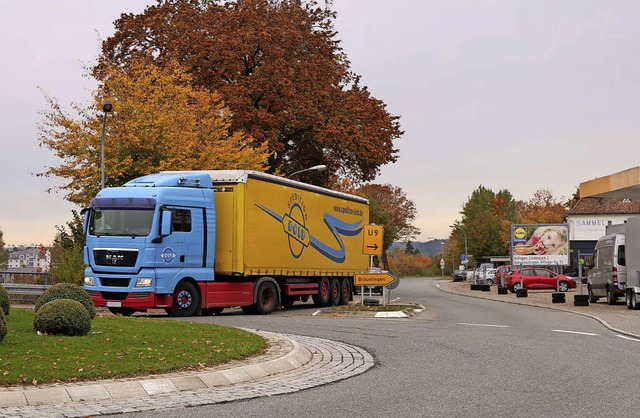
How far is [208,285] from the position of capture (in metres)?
23.5

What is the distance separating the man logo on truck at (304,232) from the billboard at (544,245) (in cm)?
2085

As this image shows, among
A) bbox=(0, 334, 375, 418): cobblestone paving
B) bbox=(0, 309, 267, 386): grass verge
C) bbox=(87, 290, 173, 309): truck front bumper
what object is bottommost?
bbox=(0, 334, 375, 418): cobblestone paving

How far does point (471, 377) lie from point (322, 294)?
19159 mm

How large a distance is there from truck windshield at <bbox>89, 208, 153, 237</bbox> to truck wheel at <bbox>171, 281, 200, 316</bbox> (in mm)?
1941

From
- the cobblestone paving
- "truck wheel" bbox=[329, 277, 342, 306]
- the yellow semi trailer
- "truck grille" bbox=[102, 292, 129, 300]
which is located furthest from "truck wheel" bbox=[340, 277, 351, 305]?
the cobblestone paving

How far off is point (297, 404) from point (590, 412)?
116 inches

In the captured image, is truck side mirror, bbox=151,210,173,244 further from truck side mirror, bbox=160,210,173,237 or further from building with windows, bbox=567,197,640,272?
building with windows, bbox=567,197,640,272

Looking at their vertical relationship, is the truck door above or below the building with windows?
below

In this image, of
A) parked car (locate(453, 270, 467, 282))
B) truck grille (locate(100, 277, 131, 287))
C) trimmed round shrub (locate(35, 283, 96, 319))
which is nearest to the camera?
trimmed round shrub (locate(35, 283, 96, 319))

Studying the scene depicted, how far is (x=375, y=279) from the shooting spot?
2677 cm

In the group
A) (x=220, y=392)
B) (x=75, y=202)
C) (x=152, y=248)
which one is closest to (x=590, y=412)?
(x=220, y=392)

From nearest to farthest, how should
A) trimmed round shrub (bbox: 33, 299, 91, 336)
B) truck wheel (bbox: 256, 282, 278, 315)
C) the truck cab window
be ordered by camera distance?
trimmed round shrub (bbox: 33, 299, 91, 336) < the truck cab window < truck wheel (bbox: 256, 282, 278, 315)

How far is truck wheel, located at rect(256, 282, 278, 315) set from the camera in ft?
82.5

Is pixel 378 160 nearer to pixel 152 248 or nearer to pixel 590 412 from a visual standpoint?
pixel 152 248
